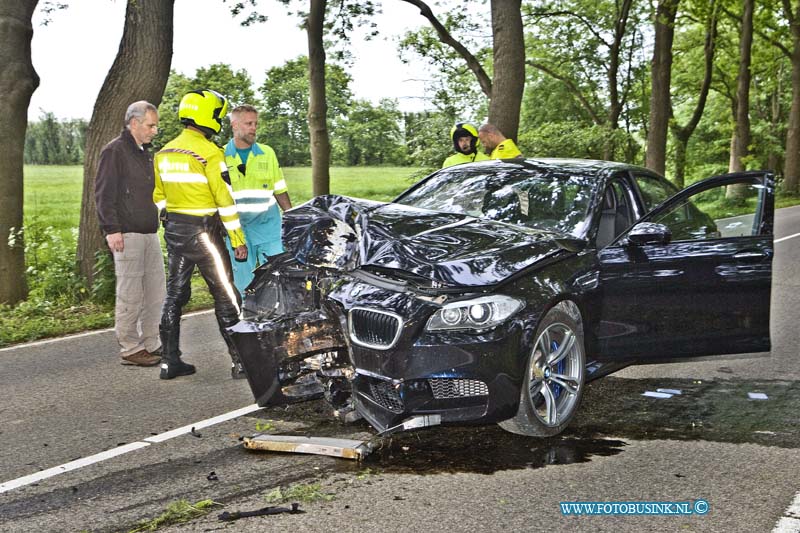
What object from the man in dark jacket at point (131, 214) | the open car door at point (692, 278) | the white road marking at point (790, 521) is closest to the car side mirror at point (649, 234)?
the open car door at point (692, 278)

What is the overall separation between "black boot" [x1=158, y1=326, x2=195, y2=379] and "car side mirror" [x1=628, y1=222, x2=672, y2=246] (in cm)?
357

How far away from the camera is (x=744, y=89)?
31.6 metres

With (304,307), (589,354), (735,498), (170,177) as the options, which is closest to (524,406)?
(589,354)

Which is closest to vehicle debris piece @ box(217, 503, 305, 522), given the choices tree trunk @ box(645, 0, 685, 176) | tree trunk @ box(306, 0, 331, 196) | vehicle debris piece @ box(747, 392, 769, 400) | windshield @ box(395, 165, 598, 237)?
windshield @ box(395, 165, 598, 237)

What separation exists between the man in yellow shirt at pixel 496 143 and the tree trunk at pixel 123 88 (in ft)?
14.6

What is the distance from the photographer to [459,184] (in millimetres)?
6707

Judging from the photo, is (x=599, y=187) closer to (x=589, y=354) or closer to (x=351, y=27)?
(x=589, y=354)

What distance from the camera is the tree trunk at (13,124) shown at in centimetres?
1070

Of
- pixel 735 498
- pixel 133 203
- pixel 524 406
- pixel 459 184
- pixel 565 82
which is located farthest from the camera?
pixel 565 82

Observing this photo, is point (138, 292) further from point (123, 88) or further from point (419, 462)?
point (123, 88)

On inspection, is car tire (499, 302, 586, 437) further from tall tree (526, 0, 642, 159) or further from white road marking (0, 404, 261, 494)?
tall tree (526, 0, 642, 159)

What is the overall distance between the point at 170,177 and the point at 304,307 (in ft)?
5.97

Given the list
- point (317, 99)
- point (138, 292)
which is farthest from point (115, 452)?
point (317, 99)

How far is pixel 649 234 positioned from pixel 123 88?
7847 millimetres
